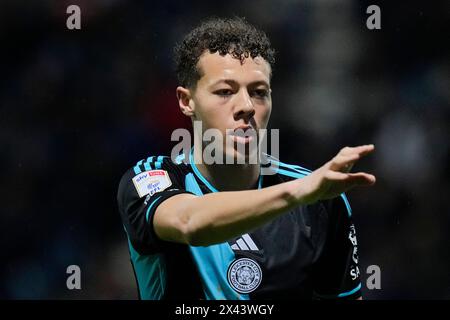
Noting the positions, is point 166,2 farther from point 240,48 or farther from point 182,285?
point 182,285

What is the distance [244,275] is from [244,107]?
30.0 inches

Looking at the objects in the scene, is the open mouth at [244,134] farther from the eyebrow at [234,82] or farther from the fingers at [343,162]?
the fingers at [343,162]

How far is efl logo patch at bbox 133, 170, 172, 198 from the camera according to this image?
11.5 feet

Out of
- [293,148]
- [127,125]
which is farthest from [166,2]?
[293,148]

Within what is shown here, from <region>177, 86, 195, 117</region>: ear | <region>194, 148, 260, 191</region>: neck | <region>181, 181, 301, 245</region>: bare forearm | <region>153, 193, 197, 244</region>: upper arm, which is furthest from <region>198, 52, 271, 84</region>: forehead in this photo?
<region>181, 181, 301, 245</region>: bare forearm

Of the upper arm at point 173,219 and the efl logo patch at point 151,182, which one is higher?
the efl logo patch at point 151,182

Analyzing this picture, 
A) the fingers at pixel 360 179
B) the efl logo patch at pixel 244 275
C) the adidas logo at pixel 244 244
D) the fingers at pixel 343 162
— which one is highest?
the fingers at pixel 343 162

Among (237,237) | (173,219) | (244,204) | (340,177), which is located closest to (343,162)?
(340,177)

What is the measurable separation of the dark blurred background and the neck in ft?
8.68

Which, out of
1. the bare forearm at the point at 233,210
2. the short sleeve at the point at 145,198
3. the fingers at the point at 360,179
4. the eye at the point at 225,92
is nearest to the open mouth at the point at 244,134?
the eye at the point at 225,92

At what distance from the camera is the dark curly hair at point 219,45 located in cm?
375

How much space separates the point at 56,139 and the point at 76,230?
0.77 metres

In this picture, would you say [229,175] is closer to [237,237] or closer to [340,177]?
[237,237]

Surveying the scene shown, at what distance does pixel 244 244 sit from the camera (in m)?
3.71
